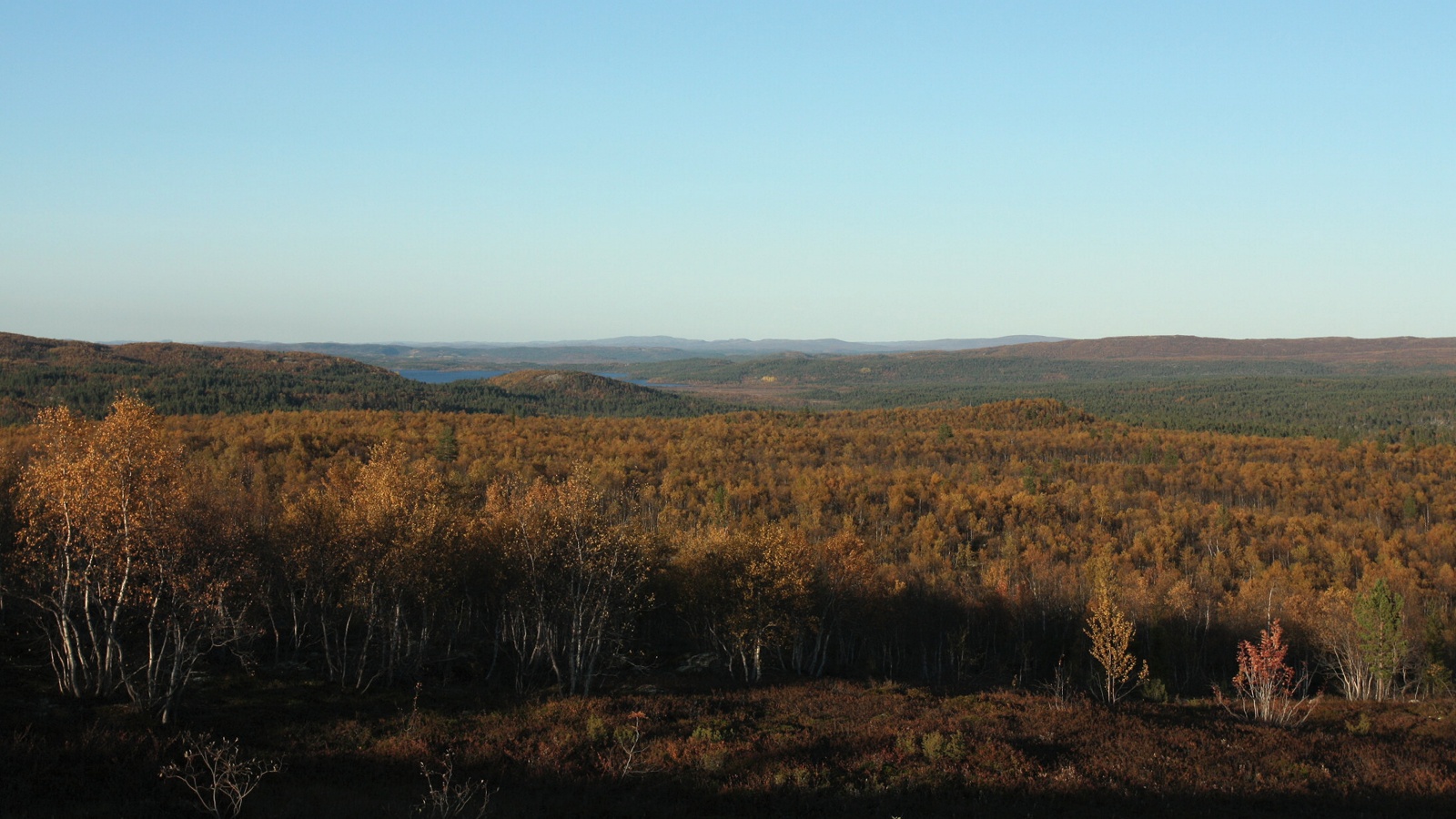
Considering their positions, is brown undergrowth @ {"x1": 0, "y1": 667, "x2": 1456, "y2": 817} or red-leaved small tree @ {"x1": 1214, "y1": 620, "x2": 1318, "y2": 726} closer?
brown undergrowth @ {"x1": 0, "y1": 667, "x2": 1456, "y2": 817}

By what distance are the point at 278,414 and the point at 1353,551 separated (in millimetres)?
147802

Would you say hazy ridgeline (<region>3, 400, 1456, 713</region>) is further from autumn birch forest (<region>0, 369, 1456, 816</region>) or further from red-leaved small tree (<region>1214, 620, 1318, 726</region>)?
red-leaved small tree (<region>1214, 620, 1318, 726</region>)

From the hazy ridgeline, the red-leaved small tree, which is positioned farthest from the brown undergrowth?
the hazy ridgeline

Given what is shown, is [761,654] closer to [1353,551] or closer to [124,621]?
[124,621]

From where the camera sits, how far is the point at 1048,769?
23234mm

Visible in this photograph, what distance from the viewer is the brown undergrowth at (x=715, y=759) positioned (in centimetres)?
1962

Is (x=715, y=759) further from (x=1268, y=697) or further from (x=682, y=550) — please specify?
(x=682, y=550)

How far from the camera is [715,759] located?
23266mm

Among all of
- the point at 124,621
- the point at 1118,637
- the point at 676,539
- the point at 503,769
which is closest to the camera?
the point at 503,769

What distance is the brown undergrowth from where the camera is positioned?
1962cm

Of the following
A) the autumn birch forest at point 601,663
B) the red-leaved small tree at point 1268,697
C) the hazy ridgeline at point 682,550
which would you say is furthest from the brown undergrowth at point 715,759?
the hazy ridgeline at point 682,550

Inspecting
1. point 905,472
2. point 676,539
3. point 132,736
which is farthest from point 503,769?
point 905,472

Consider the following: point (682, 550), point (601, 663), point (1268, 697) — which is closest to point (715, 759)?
point (601, 663)

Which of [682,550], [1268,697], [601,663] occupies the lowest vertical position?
[601,663]
